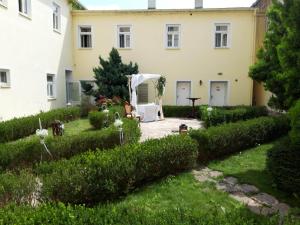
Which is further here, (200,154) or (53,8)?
(53,8)

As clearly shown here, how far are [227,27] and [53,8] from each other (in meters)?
10.4

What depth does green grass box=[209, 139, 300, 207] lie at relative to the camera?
564cm

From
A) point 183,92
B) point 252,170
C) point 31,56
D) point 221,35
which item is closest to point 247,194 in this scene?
point 252,170

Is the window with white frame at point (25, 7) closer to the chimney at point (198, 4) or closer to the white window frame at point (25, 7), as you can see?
the white window frame at point (25, 7)

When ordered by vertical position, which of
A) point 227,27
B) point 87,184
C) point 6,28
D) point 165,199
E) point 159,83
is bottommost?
point 165,199

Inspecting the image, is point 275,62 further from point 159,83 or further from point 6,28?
point 6,28

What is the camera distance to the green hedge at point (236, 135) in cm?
738

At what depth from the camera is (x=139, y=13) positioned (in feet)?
59.0

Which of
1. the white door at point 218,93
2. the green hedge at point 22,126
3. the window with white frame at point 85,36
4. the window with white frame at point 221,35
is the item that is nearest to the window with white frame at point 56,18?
the window with white frame at point 85,36

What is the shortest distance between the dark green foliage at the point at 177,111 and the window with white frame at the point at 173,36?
404 centimetres

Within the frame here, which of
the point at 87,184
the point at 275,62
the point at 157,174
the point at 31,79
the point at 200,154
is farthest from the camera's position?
the point at 31,79

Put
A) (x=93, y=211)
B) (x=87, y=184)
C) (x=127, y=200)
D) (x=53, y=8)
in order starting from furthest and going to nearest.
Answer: (x=53, y=8)
(x=127, y=200)
(x=87, y=184)
(x=93, y=211)

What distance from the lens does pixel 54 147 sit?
6.70 meters

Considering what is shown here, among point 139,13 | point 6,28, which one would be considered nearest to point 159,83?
point 139,13
